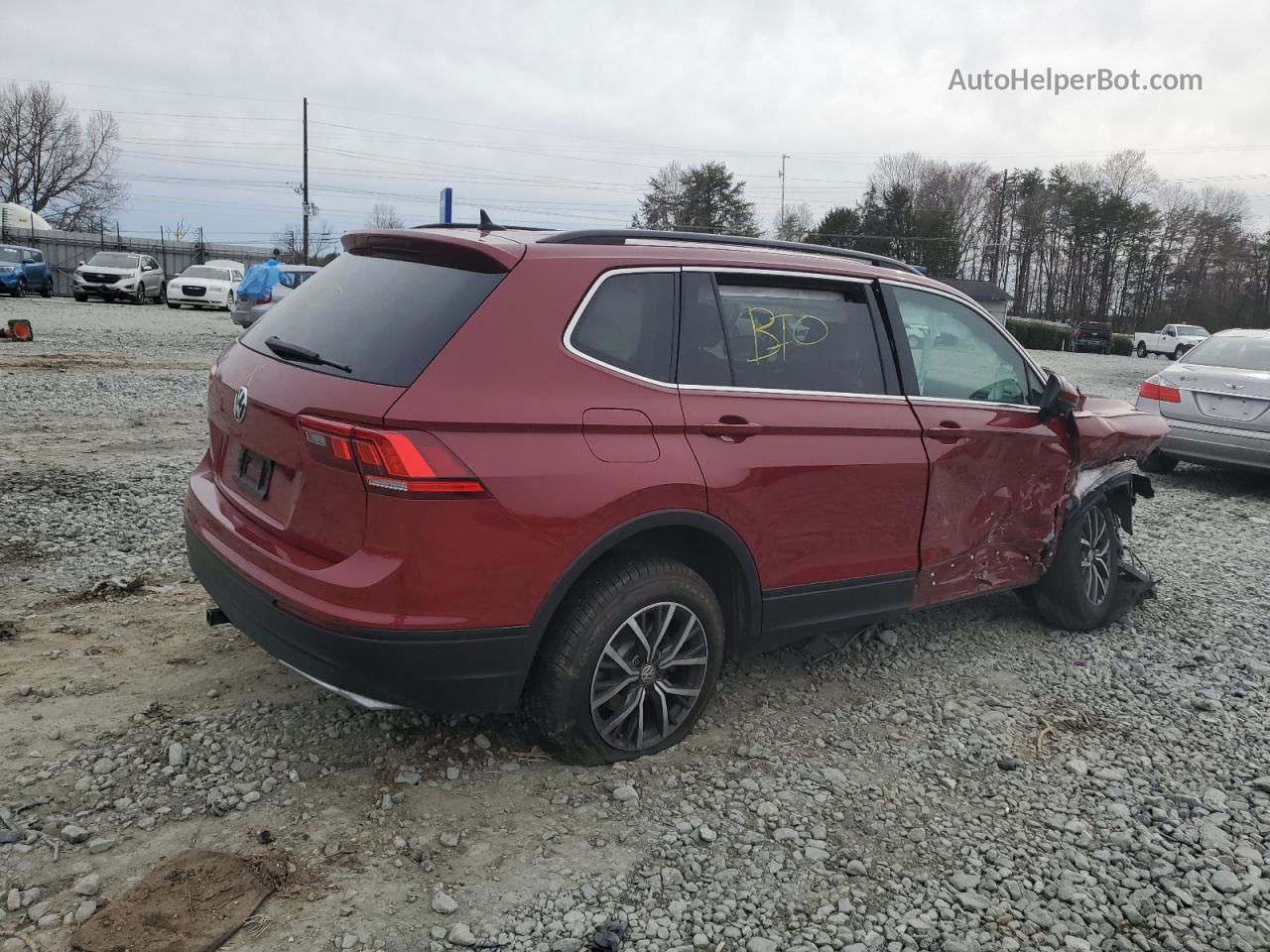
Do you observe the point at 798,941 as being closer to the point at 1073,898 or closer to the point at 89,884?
the point at 1073,898

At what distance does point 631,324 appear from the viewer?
3.38 meters

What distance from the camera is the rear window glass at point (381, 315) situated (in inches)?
119

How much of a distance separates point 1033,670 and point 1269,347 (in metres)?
6.74

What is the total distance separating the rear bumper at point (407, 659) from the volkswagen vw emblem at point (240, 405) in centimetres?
62

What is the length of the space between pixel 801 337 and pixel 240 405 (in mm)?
2124

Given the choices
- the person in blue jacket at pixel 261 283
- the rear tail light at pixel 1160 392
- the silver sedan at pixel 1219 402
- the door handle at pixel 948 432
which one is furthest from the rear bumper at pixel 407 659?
the person in blue jacket at pixel 261 283

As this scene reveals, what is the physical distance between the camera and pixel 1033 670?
4.68 metres

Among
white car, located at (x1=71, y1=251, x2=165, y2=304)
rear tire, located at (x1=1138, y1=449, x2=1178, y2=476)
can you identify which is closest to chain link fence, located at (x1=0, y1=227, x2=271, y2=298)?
white car, located at (x1=71, y1=251, x2=165, y2=304)

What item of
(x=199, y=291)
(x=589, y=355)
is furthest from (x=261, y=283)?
(x=589, y=355)

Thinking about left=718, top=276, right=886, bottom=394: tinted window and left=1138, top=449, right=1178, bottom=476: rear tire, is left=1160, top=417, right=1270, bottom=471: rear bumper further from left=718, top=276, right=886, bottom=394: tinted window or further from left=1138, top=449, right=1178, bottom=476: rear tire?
left=718, top=276, right=886, bottom=394: tinted window

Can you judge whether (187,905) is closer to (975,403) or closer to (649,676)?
(649,676)

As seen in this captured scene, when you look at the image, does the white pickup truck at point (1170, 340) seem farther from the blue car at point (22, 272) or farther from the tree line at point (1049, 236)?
the blue car at point (22, 272)

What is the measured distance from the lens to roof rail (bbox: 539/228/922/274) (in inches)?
137

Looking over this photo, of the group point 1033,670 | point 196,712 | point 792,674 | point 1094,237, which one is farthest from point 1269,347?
point 1094,237
